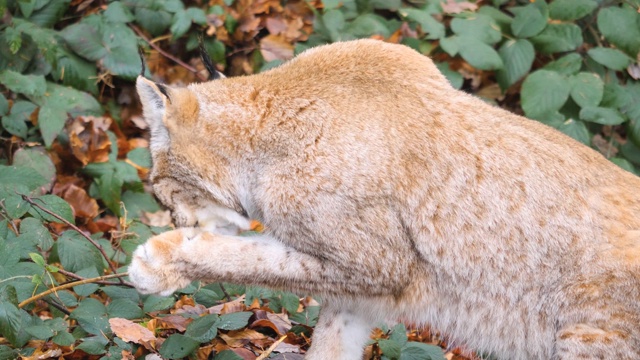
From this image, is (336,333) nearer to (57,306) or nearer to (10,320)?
(57,306)

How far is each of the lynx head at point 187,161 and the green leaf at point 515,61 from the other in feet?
10.7

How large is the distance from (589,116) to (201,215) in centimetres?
331

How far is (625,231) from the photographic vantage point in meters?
3.94

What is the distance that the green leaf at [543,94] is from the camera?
6422 mm

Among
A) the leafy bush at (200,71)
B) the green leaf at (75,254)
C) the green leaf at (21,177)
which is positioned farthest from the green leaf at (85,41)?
the green leaf at (75,254)

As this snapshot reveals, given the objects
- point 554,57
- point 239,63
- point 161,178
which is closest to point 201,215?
point 161,178

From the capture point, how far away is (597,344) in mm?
3805

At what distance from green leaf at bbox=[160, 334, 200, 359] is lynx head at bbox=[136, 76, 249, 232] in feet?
1.67

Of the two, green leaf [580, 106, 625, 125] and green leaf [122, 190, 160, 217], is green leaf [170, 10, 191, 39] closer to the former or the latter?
green leaf [122, 190, 160, 217]

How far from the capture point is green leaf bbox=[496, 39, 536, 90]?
6.80m

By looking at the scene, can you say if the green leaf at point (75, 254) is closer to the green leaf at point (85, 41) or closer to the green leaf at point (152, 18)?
the green leaf at point (85, 41)

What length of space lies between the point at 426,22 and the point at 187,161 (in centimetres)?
310

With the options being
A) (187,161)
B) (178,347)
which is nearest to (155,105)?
(187,161)

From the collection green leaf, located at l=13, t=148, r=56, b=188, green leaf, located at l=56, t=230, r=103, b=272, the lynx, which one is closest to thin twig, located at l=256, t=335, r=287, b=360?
the lynx
